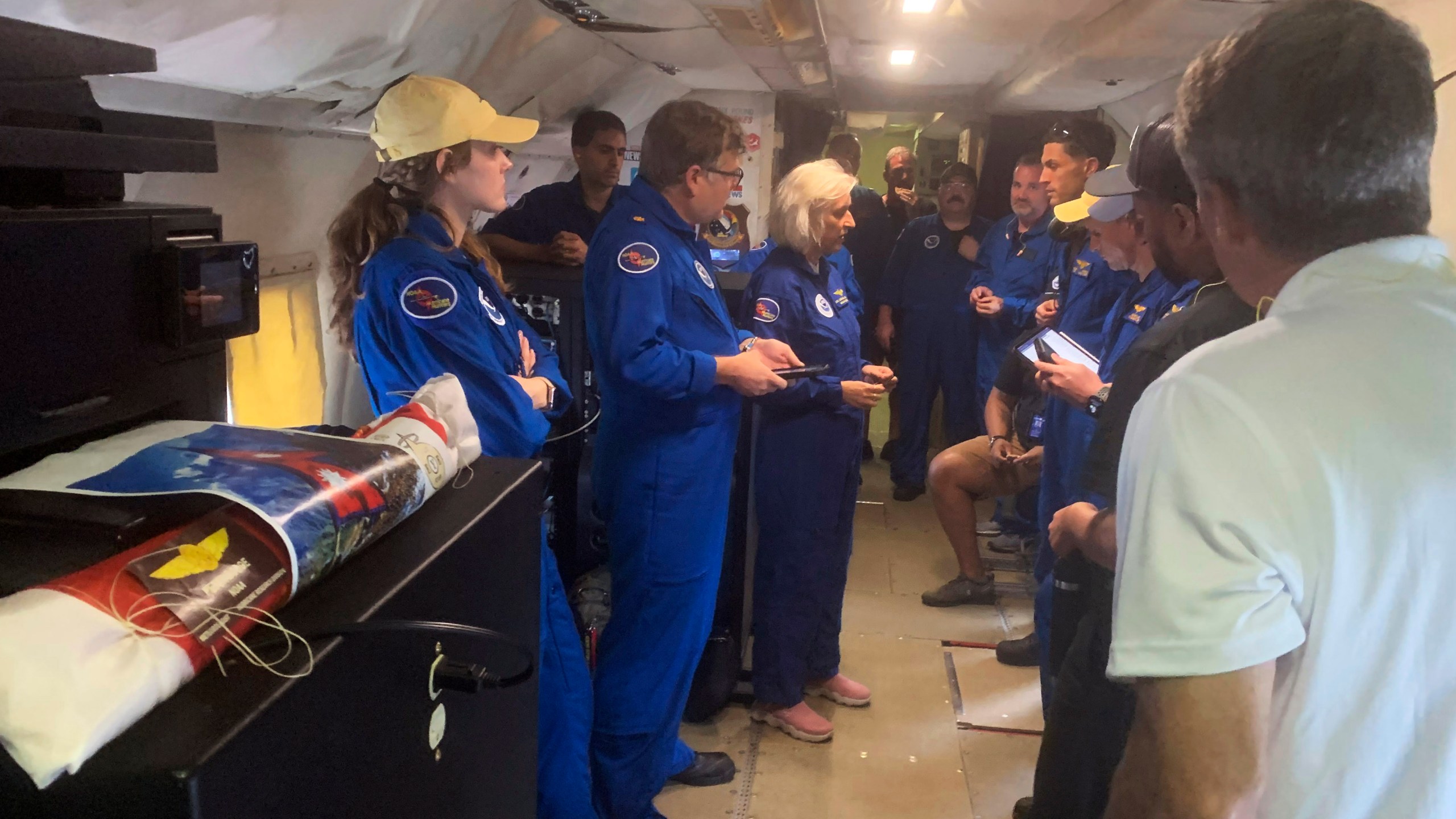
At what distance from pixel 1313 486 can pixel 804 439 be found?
5.50 ft

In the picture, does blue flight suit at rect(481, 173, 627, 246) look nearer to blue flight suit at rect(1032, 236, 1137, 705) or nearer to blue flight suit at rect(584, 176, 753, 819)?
blue flight suit at rect(584, 176, 753, 819)

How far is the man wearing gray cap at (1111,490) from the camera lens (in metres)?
1.46

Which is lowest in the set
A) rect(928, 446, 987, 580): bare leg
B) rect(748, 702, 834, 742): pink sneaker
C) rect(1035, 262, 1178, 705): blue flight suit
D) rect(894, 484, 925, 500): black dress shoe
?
rect(748, 702, 834, 742): pink sneaker

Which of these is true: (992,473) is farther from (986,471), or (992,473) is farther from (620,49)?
(620,49)

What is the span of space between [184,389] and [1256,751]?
3.22 ft

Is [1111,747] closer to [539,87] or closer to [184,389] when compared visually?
[184,389]

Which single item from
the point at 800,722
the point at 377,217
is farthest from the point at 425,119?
the point at 800,722

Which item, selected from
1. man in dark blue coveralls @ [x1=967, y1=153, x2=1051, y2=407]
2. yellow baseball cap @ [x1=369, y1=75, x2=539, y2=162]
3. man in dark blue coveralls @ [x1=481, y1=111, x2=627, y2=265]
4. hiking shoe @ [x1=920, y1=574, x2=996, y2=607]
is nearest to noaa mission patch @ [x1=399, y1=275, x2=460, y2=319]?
yellow baseball cap @ [x1=369, y1=75, x2=539, y2=162]

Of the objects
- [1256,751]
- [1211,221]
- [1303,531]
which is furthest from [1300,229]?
[1256,751]

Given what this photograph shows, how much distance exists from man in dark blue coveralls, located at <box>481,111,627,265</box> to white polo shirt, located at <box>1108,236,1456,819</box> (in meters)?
2.49

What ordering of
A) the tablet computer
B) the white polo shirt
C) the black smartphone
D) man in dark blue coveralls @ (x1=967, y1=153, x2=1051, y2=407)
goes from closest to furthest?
the white polo shirt, the black smartphone, the tablet computer, man in dark blue coveralls @ (x1=967, y1=153, x2=1051, y2=407)

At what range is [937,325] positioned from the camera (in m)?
4.53

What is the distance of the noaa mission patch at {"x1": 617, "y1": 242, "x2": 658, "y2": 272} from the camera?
1.86 metres

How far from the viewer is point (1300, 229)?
30.5 inches
